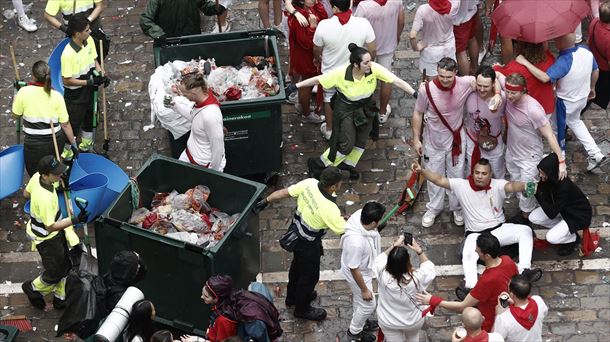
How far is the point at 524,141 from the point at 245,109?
3020mm

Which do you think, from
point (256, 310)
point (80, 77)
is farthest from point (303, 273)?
point (80, 77)

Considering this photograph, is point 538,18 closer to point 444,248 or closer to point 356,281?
point 444,248

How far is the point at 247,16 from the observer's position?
1452 cm

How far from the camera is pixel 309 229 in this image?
947 cm

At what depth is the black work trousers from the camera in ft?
31.6

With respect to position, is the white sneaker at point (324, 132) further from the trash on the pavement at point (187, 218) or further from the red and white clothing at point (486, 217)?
the trash on the pavement at point (187, 218)

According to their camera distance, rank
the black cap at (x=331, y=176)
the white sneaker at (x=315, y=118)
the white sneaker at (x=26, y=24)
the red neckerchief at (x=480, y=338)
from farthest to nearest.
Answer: the white sneaker at (x=26, y=24) < the white sneaker at (x=315, y=118) < the black cap at (x=331, y=176) < the red neckerchief at (x=480, y=338)

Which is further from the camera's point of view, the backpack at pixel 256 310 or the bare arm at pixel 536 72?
the bare arm at pixel 536 72

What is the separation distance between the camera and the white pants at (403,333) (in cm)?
919

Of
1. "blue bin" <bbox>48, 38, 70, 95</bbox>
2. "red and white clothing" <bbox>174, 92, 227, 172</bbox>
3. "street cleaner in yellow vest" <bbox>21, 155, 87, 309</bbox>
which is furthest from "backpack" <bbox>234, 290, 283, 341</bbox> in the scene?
"blue bin" <bbox>48, 38, 70, 95</bbox>

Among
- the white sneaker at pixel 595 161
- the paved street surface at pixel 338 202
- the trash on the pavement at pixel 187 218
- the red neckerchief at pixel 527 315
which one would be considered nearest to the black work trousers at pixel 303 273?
the paved street surface at pixel 338 202

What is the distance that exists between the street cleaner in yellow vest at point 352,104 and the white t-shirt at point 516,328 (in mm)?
3241

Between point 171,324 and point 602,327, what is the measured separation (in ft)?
13.8

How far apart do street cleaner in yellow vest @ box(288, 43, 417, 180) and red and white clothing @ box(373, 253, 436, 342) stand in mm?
2553
